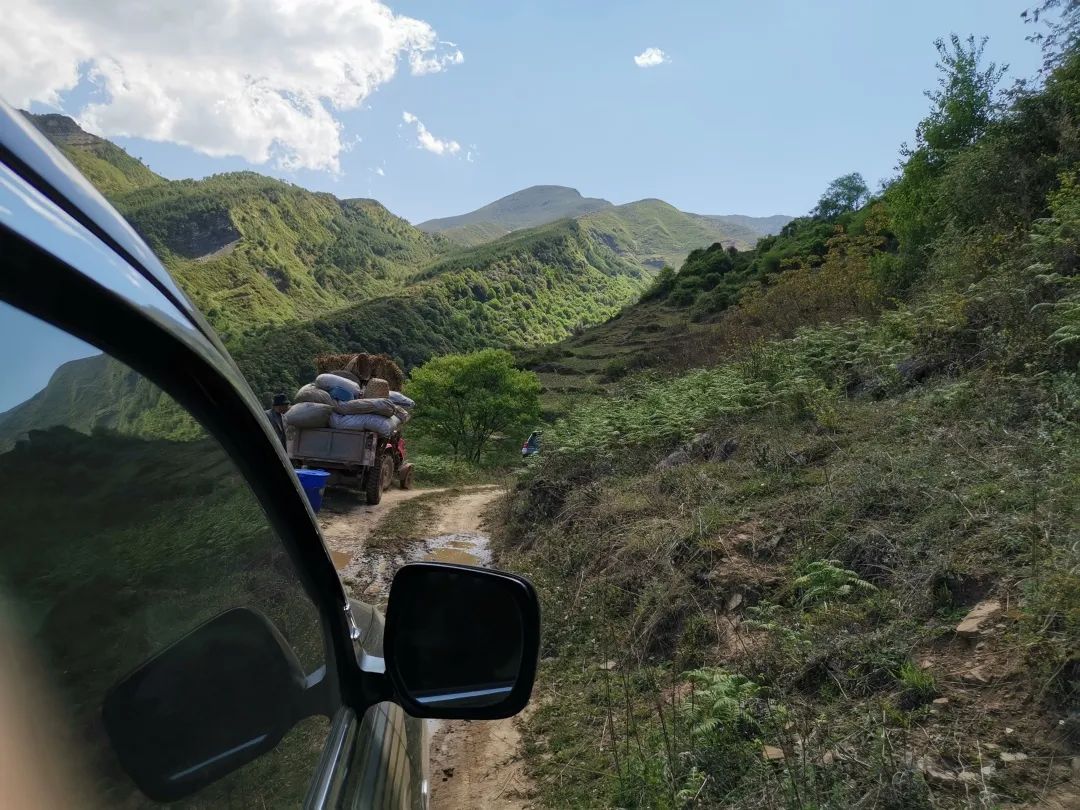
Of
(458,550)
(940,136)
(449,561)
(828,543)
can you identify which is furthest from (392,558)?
(940,136)

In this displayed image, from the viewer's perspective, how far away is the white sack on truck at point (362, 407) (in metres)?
10.5

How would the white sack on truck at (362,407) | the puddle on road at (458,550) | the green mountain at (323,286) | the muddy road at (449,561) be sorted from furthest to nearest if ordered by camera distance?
the white sack on truck at (362,407) < the puddle on road at (458,550) < the muddy road at (449,561) < the green mountain at (323,286)

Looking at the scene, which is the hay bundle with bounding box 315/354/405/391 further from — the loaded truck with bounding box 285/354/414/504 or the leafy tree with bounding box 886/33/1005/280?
the leafy tree with bounding box 886/33/1005/280

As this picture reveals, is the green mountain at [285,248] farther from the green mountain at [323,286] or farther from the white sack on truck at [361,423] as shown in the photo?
the white sack on truck at [361,423]

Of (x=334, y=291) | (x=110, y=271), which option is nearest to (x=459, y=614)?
(x=110, y=271)

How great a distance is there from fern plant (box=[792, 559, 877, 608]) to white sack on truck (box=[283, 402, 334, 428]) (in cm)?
776

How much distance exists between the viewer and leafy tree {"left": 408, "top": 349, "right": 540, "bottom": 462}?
2805 centimetres

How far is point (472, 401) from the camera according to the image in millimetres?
27969

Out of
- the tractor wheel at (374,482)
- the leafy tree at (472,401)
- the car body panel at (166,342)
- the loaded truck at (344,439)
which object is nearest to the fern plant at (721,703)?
the car body panel at (166,342)

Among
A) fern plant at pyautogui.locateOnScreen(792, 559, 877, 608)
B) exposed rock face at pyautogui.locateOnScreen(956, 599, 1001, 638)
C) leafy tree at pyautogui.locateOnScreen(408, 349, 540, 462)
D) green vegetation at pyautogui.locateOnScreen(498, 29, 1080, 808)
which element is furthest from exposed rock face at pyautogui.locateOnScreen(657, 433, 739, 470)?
leafy tree at pyautogui.locateOnScreen(408, 349, 540, 462)

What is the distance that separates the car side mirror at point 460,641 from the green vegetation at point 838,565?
5.31 feet

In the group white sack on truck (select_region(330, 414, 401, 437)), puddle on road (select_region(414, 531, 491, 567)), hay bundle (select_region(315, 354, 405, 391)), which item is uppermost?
hay bundle (select_region(315, 354, 405, 391))

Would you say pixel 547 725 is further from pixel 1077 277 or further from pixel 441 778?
pixel 1077 277

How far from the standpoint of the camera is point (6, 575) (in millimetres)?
684
